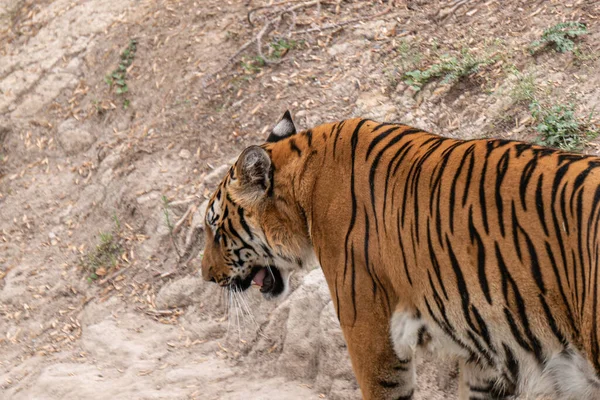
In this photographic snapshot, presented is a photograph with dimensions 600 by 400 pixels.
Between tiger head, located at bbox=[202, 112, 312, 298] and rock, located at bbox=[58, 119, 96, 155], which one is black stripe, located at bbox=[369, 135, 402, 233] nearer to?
tiger head, located at bbox=[202, 112, 312, 298]

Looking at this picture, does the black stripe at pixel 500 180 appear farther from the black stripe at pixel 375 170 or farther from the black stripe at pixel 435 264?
the black stripe at pixel 375 170

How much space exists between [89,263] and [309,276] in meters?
2.35

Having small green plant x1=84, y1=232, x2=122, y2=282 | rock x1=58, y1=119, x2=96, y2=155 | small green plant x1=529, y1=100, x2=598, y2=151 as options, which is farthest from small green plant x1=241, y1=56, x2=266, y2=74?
small green plant x1=529, y1=100, x2=598, y2=151

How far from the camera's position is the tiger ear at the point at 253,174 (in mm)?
4340

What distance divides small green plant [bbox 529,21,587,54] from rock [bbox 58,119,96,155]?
423 cm

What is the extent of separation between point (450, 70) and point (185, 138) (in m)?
2.37

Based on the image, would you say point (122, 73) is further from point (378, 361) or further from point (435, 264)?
point (435, 264)

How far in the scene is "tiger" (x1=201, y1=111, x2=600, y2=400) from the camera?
332 cm

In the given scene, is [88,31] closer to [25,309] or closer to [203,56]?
[203,56]

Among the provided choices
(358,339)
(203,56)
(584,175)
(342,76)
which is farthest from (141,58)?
(584,175)

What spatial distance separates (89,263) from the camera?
23.5ft

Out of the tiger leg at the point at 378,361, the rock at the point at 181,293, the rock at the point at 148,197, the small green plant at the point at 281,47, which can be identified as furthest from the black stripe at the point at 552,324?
the small green plant at the point at 281,47

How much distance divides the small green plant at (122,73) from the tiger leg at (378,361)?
189 inches

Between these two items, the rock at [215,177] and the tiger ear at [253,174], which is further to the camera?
the rock at [215,177]
